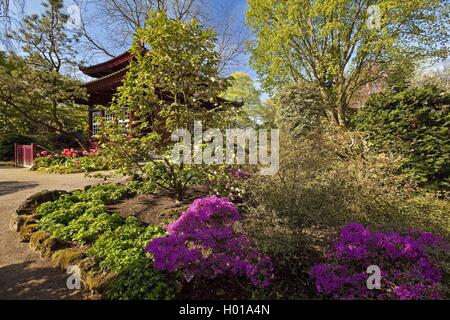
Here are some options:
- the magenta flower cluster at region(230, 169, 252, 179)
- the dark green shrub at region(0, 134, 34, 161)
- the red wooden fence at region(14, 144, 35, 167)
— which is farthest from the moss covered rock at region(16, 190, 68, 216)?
the dark green shrub at region(0, 134, 34, 161)

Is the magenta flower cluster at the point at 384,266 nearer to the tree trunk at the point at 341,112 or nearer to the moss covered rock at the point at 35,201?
the moss covered rock at the point at 35,201

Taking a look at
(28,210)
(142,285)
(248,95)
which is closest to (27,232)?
(28,210)

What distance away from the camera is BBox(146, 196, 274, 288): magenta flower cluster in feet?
6.34

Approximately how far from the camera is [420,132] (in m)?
5.21

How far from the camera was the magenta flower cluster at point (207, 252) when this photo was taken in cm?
193

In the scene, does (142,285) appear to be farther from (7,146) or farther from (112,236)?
(7,146)

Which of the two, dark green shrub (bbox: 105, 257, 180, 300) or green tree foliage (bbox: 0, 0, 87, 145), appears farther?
green tree foliage (bbox: 0, 0, 87, 145)

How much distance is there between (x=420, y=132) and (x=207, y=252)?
5834 mm

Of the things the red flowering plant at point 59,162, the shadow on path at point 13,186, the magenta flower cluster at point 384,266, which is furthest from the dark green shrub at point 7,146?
the magenta flower cluster at point 384,266

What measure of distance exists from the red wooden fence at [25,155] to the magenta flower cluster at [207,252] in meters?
13.9

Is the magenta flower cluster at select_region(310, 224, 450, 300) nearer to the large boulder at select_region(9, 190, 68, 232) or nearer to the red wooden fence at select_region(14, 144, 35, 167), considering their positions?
the large boulder at select_region(9, 190, 68, 232)

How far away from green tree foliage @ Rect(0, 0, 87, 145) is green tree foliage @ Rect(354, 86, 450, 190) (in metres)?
6.78

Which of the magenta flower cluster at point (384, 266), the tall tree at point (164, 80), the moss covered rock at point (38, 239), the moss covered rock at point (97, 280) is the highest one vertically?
the tall tree at point (164, 80)

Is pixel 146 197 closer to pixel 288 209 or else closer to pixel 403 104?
pixel 288 209
